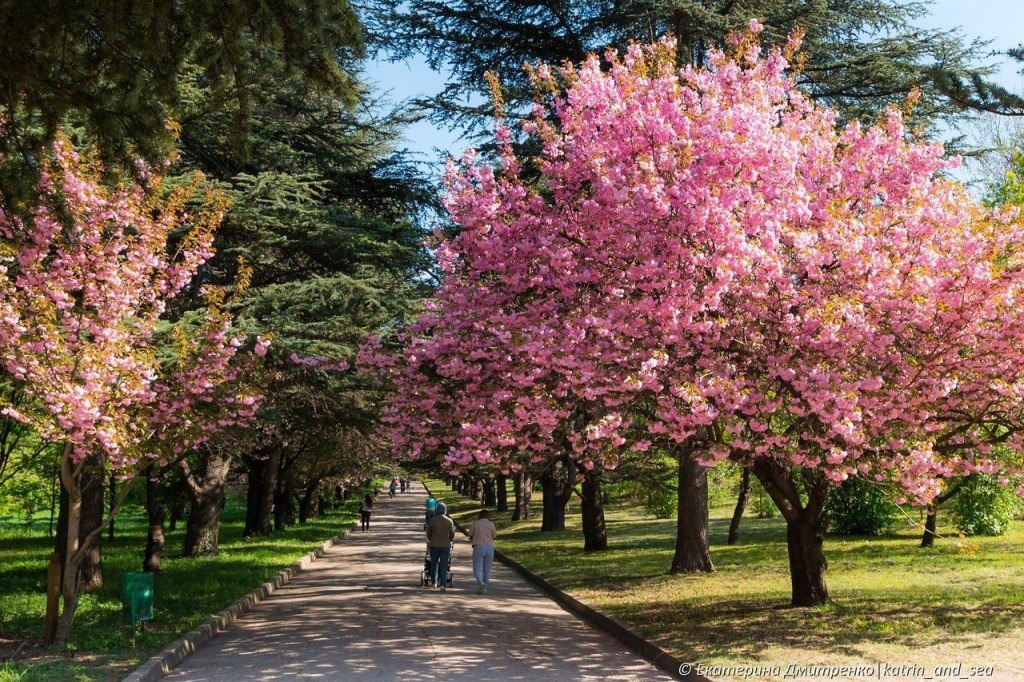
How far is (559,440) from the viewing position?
48.3 feet

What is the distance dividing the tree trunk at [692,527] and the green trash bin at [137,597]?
1104 cm

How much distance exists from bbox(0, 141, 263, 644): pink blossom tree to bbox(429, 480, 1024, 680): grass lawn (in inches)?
274

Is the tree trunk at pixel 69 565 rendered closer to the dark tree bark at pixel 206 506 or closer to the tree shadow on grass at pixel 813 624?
the tree shadow on grass at pixel 813 624

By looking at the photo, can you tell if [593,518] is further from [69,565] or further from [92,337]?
[69,565]

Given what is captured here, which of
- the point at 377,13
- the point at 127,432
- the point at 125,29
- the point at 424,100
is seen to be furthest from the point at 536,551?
the point at 125,29

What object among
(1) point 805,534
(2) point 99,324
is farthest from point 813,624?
(2) point 99,324

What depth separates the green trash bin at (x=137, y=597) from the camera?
1180cm

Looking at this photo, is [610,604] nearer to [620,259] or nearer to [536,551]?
[620,259]

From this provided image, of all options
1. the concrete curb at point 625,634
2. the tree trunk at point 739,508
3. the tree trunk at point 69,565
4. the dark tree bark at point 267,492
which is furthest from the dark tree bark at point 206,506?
the tree trunk at point 739,508

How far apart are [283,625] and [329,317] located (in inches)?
234

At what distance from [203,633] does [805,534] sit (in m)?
8.39

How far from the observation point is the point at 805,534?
45.3 ft

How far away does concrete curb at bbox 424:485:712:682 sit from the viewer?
1018cm

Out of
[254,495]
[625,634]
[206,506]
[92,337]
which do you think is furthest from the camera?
[254,495]
